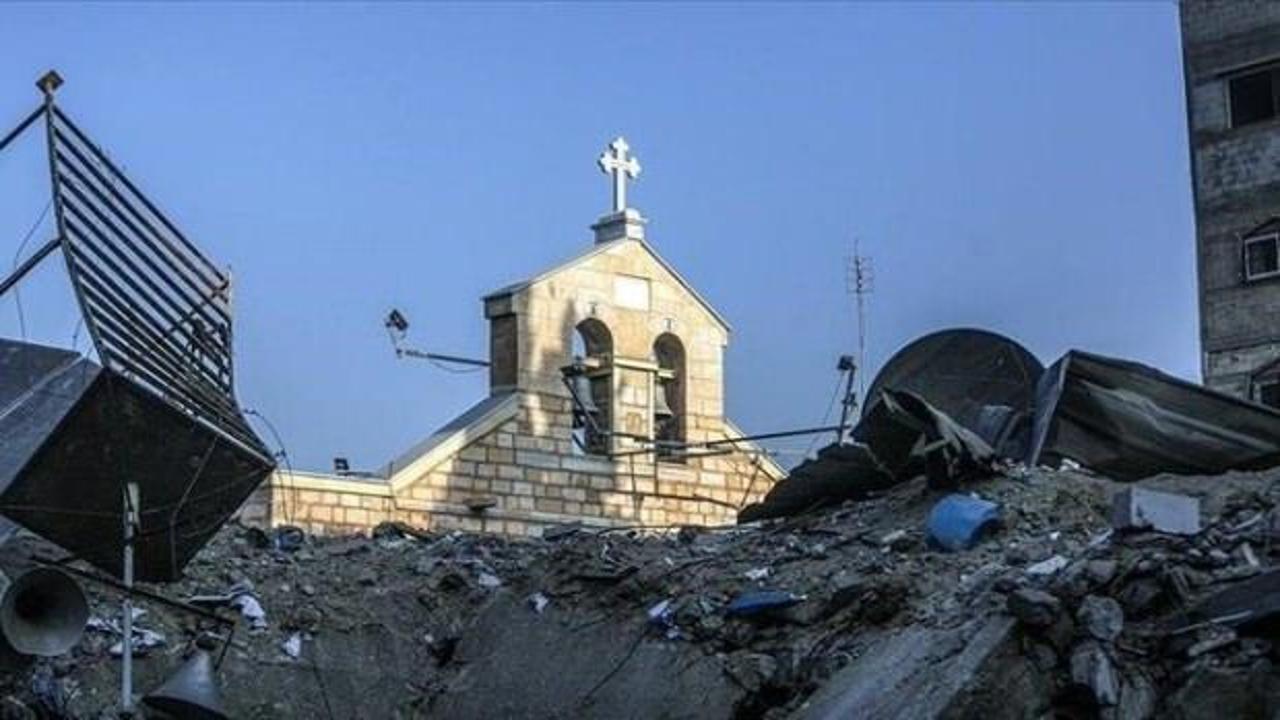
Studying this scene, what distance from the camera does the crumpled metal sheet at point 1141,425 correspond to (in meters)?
14.1

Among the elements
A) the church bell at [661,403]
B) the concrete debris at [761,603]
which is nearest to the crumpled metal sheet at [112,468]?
the concrete debris at [761,603]

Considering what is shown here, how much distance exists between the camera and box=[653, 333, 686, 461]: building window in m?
24.1

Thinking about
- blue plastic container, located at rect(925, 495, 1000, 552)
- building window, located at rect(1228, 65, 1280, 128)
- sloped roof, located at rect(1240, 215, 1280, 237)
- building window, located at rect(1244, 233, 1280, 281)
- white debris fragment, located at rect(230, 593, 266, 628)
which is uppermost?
building window, located at rect(1228, 65, 1280, 128)

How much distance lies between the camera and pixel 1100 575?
416 inches

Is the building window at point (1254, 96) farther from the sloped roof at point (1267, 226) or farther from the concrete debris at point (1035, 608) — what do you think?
the concrete debris at point (1035, 608)

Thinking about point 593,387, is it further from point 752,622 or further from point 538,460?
point 752,622

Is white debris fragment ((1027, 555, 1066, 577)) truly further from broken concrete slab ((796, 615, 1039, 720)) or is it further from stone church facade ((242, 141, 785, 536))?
stone church facade ((242, 141, 785, 536))

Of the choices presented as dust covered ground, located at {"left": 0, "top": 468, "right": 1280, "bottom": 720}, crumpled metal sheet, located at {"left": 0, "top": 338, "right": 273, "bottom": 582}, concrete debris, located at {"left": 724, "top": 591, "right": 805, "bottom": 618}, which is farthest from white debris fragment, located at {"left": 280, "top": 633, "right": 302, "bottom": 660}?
concrete debris, located at {"left": 724, "top": 591, "right": 805, "bottom": 618}

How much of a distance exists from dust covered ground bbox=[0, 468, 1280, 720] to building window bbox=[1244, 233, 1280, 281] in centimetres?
2006

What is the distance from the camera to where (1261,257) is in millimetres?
33094

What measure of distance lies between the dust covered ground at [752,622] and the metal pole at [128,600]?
2.01 ft

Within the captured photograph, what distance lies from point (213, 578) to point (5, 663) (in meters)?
2.46

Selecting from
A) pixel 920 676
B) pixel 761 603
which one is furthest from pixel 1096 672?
pixel 761 603

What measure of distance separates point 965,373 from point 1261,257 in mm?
17720
